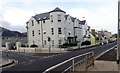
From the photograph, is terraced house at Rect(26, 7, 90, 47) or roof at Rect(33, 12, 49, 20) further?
roof at Rect(33, 12, 49, 20)

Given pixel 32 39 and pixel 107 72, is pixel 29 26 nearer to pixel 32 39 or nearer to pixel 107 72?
pixel 32 39

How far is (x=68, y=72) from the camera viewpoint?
14.2 m

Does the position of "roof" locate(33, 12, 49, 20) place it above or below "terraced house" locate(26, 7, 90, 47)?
above

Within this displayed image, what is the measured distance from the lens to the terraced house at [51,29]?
2424 inches

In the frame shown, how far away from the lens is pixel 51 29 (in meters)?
62.4

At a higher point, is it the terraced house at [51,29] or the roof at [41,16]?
the roof at [41,16]

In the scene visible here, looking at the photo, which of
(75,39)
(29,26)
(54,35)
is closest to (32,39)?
(29,26)

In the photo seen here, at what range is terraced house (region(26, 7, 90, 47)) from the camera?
6156 cm

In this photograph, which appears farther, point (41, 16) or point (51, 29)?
point (41, 16)

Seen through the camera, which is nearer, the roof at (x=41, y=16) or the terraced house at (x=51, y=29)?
the terraced house at (x=51, y=29)

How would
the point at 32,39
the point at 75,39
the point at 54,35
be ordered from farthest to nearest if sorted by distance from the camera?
the point at 75,39 < the point at 32,39 < the point at 54,35

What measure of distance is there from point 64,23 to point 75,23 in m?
12.3

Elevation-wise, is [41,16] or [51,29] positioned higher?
[41,16]

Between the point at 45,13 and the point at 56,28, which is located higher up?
the point at 45,13
